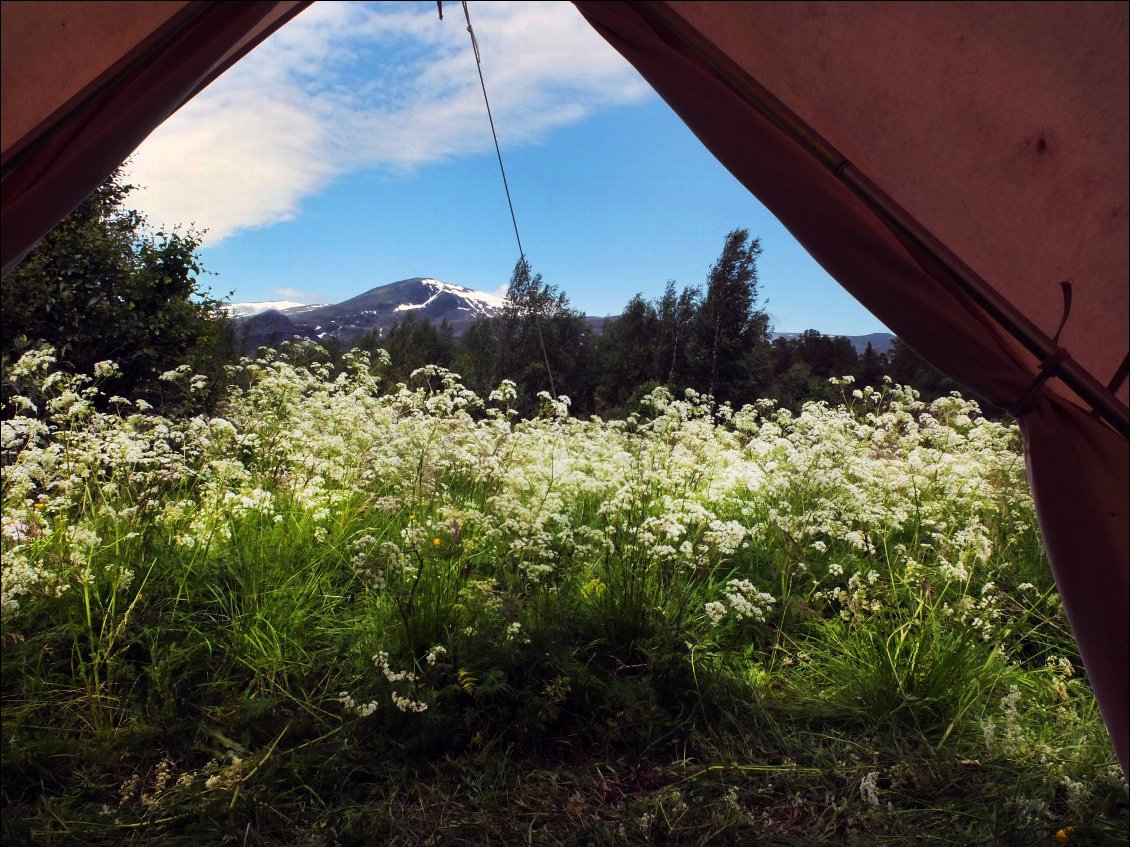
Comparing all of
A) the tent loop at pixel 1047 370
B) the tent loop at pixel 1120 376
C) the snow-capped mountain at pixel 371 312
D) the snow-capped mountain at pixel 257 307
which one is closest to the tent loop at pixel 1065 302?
the tent loop at pixel 1047 370

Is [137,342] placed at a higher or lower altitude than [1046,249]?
higher

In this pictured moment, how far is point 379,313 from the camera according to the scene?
969cm

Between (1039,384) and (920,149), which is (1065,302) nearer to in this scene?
(1039,384)

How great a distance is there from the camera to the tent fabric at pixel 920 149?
51.8 inches

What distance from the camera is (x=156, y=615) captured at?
8.24 ft

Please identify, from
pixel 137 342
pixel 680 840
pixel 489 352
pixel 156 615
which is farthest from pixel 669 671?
pixel 489 352

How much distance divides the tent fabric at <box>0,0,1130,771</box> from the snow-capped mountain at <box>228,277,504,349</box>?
5.46 meters

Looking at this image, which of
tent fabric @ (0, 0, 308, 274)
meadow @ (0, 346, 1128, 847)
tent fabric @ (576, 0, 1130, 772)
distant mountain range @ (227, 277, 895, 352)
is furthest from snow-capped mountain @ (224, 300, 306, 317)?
tent fabric @ (576, 0, 1130, 772)

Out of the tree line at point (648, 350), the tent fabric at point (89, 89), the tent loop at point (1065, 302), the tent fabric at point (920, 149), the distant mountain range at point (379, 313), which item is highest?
the distant mountain range at point (379, 313)

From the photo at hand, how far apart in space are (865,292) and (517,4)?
84.4 inches

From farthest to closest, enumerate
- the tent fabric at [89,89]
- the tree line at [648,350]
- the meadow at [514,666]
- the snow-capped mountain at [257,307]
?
the tree line at [648,350] → the snow-capped mountain at [257,307] → the meadow at [514,666] → the tent fabric at [89,89]

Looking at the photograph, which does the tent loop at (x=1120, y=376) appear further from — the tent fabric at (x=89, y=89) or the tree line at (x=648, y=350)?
the tree line at (x=648, y=350)

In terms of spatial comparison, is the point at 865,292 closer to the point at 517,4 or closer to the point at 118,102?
the point at 118,102

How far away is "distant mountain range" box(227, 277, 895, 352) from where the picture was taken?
8.02 m
